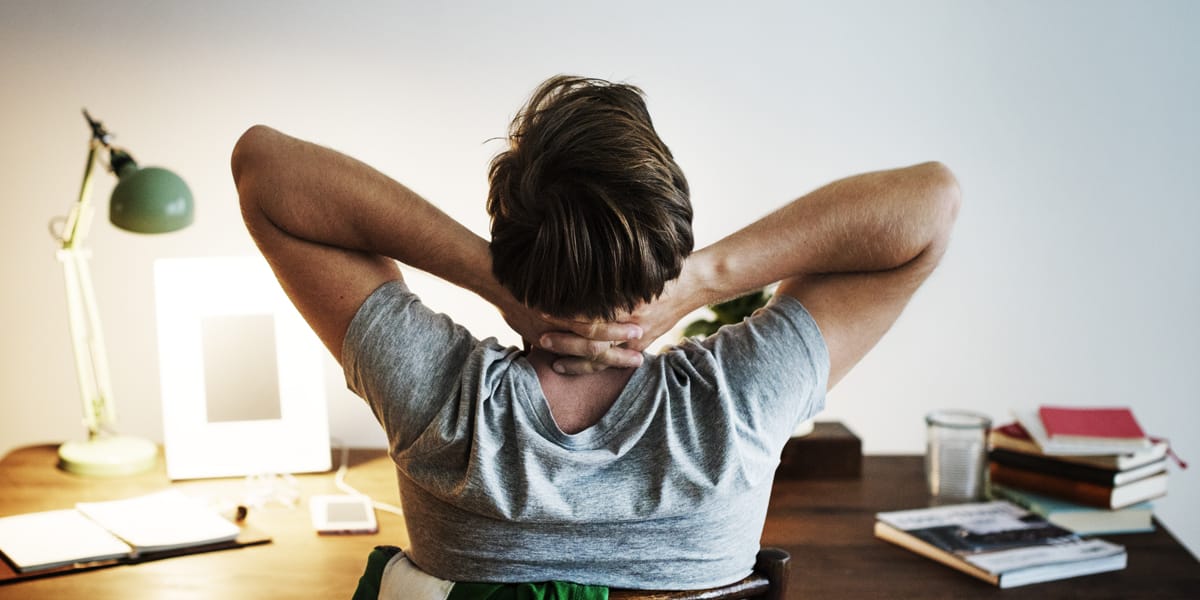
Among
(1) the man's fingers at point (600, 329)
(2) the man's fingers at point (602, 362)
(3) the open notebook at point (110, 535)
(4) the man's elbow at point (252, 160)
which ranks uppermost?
(4) the man's elbow at point (252, 160)

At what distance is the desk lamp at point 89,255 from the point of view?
192 cm

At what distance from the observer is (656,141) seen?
117 cm

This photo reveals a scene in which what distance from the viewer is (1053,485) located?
1.99 m

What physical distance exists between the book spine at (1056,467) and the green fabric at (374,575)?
47.2 inches

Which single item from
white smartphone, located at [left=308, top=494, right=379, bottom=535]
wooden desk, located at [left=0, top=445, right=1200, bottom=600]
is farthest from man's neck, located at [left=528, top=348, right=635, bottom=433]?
white smartphone, located at [left=308, top=494, right=379, bottom=535]

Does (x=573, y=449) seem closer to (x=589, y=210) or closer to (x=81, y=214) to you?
(x=589, y=210)

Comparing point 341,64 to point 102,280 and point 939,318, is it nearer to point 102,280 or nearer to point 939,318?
point 102,280

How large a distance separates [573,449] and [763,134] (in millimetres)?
1488

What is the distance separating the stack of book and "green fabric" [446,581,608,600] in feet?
3.42

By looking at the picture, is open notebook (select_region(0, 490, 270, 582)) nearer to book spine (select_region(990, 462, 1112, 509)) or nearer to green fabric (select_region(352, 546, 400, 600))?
green fabric (select_region(352, 546, 400, 600))

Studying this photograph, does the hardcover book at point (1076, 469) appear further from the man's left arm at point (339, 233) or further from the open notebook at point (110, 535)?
the open notebook at point (110, 535)

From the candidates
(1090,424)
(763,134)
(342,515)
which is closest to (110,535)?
(342,515)

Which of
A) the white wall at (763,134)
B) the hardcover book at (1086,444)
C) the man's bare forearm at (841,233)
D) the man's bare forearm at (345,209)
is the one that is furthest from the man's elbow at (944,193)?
the white wall at (763,134)

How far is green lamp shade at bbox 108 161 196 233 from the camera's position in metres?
1.92
